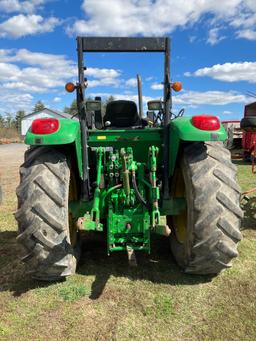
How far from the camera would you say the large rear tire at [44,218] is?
11.8 ft

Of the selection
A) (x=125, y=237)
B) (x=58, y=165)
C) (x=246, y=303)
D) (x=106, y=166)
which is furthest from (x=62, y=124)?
(x=246, y=303)

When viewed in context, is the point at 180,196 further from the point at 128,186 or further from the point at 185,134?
the point at 185,134

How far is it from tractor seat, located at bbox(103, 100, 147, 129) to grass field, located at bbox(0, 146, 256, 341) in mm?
1721

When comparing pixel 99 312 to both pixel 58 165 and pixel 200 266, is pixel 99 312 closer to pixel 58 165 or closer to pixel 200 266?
pixel 200 266

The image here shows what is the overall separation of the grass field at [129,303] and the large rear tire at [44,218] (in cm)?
31

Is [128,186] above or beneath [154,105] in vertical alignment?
beneath

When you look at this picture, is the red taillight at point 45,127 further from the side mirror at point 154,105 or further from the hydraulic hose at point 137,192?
the side mirror at point 154,105

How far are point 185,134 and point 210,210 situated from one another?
756mm

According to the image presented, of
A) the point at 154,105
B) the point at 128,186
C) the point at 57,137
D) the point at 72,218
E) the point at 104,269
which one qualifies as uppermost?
the point at 154,105

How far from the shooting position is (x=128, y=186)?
390cm

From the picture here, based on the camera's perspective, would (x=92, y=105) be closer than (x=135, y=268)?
Yes

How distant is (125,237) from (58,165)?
3.29ft

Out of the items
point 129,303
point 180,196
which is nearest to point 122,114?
point 180,196

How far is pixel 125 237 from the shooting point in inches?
157
